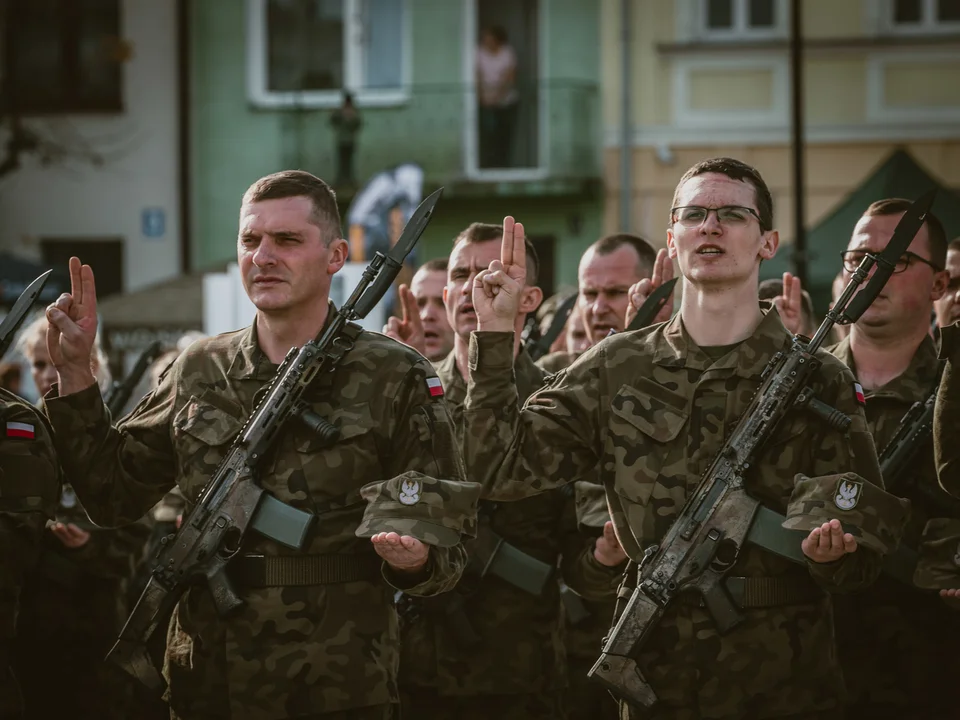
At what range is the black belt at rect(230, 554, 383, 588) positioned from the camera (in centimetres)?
425

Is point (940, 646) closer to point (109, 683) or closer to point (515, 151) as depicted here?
point (109, 683)

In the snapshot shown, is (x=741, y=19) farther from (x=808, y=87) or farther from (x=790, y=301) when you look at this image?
(x=790, y=301)

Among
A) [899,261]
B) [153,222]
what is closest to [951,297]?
[899,261]

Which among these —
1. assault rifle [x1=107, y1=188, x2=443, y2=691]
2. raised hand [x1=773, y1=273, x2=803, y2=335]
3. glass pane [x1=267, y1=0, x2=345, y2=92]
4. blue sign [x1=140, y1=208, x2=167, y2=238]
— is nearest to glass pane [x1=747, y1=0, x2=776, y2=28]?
glass pane [x1=267, y1=0, x2=345, y2=92]

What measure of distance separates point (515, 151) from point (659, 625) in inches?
623

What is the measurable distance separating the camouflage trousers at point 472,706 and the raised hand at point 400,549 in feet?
5.18

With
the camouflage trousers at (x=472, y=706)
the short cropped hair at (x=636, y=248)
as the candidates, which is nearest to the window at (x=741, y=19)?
the short cropped hair at (x=636, y=248)

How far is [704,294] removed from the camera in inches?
169

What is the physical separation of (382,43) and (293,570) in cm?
1590

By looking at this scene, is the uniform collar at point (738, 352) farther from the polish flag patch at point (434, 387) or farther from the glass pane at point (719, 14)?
the glass pane at point (719, 14)

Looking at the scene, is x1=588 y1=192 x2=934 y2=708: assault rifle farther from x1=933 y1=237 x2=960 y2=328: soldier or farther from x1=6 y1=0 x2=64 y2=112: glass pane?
x1=6 y1=0 x2=64 y2=112: glass pane

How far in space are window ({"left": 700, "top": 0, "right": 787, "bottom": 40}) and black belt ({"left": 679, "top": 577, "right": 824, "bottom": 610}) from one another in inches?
569

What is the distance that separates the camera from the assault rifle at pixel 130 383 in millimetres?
6531

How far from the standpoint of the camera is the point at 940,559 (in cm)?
506
